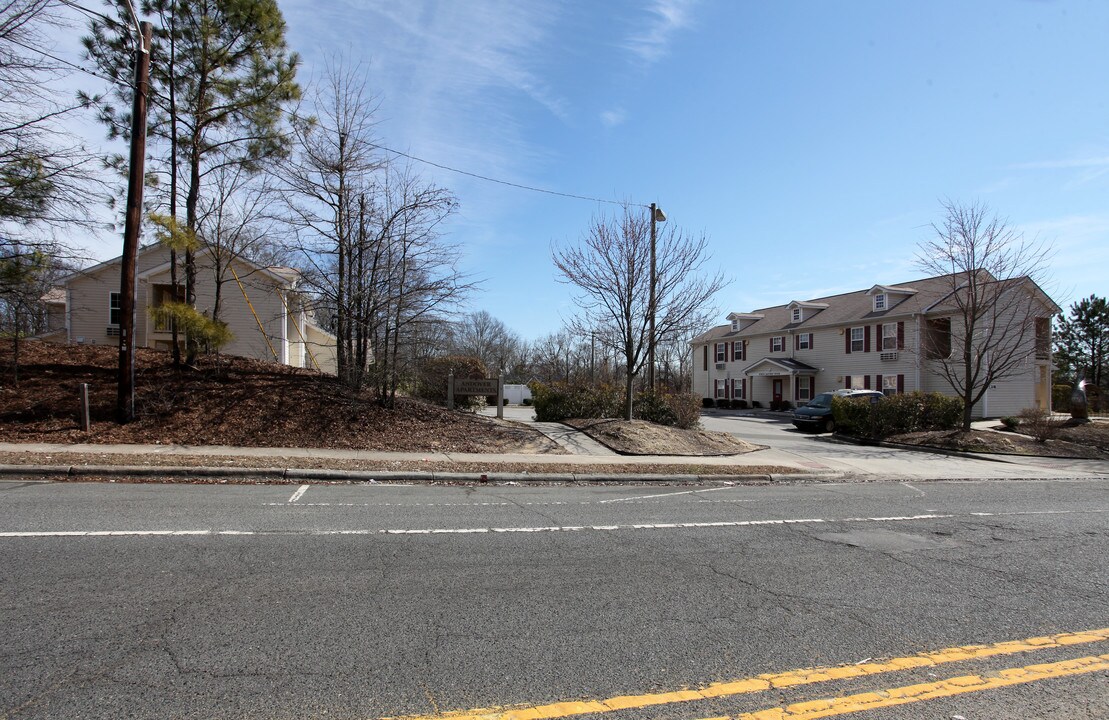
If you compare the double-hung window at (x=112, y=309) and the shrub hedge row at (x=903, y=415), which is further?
the double-hung window at (x=112, y=309)

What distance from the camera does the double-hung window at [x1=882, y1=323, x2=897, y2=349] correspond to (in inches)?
1420

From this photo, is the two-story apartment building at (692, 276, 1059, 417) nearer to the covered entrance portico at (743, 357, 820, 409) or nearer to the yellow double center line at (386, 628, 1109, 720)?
the covered entrance portico at (743, 357, 820, 409)

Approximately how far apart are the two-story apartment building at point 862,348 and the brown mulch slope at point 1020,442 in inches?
237

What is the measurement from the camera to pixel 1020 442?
20375 millimetres

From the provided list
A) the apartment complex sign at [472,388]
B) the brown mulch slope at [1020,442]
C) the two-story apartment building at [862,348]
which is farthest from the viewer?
the two-story apartment building at [862,348]

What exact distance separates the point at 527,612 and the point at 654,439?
12.3 metres

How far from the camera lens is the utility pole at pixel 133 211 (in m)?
12.6

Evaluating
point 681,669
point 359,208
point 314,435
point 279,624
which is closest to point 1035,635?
point 681,669

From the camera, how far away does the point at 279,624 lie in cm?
421

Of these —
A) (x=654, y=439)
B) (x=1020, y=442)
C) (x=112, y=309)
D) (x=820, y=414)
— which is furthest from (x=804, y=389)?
(x=112, y=309)

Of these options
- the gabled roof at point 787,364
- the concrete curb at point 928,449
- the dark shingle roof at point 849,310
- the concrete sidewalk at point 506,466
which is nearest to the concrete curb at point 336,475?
the concrete sidewalk at point 506,466

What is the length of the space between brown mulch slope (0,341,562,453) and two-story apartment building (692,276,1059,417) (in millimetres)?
19930

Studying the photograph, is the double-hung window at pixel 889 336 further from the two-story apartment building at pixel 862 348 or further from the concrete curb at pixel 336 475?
the concrete curb at pixel 336 475

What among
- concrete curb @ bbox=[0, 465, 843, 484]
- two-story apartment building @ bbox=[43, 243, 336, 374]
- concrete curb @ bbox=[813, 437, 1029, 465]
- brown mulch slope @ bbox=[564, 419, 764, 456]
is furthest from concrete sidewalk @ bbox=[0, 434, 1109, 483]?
two-story apartment building @ bbox=[43, 243, 336, 374]
